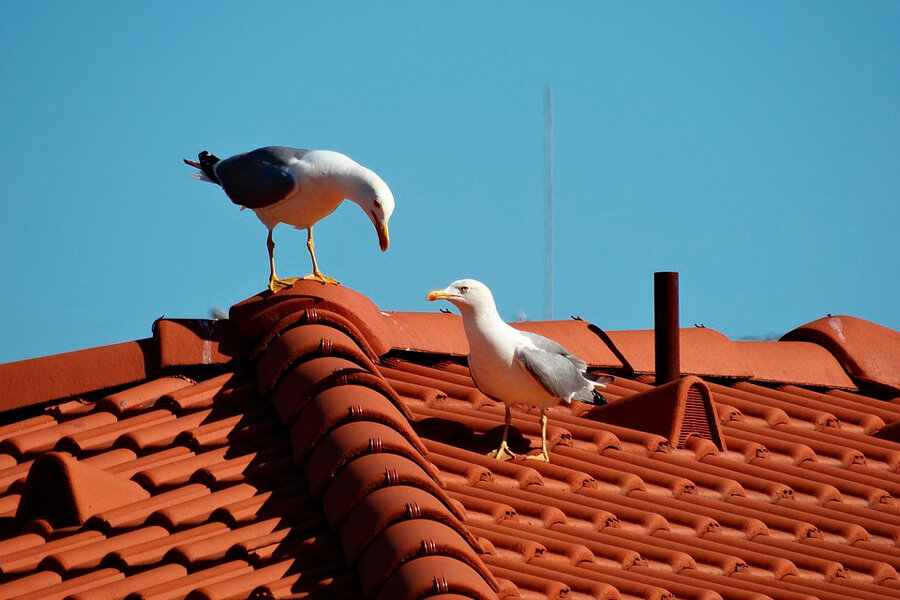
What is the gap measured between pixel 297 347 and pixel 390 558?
1961 millimetres

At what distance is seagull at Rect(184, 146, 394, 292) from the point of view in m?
6.58

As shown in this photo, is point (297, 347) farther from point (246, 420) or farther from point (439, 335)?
point (439, 335)

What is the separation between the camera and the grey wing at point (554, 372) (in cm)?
610

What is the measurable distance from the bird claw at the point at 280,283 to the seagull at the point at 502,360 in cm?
98

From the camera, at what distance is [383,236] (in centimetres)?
662

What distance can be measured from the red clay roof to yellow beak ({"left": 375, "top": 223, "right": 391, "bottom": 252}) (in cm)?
29

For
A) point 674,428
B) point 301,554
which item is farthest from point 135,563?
point 674,428

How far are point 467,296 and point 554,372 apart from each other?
55 cm

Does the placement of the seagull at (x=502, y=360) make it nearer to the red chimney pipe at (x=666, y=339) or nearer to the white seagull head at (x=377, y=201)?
the white seagull head at (x=377, y=201)

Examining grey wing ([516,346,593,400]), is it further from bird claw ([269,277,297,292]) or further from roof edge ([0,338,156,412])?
roof edge ([0,338,156,412])

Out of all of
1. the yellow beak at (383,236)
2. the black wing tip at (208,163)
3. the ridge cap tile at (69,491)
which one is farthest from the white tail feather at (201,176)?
the ridge cap tile at (69,491)

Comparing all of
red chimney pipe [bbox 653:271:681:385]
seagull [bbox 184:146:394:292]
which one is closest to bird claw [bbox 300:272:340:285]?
seagull [bbox 184:146:394:292]

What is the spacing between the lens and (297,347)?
6.00m

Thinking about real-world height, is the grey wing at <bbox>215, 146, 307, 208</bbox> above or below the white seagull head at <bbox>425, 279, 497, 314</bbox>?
above
